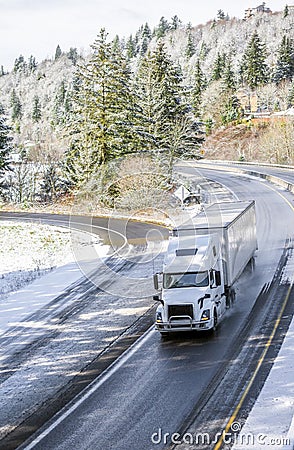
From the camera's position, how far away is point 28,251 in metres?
32.6

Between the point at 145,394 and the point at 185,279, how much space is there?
4443mm

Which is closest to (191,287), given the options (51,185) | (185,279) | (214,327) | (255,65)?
(185,279)

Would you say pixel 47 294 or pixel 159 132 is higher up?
pixel 159 132

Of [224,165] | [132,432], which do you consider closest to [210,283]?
[132,432]

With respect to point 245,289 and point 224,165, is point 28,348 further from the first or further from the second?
point 224,165

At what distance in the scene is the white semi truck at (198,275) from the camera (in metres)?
15.4

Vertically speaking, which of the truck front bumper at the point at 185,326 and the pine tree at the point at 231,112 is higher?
the pine tree at the point at 231,112

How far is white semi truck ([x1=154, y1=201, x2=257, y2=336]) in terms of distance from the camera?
1545 cm

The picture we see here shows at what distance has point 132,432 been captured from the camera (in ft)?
35.4

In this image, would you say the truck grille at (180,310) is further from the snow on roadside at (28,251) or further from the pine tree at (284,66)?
the pine tree at (284,66)

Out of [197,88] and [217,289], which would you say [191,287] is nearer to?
[217,289]

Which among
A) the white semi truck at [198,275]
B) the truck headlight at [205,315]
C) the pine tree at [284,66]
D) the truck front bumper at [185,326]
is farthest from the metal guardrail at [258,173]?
the pine tree at [284,66]

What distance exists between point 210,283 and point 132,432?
6.19 meters

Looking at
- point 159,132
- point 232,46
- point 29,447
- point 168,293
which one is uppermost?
point 232,46
